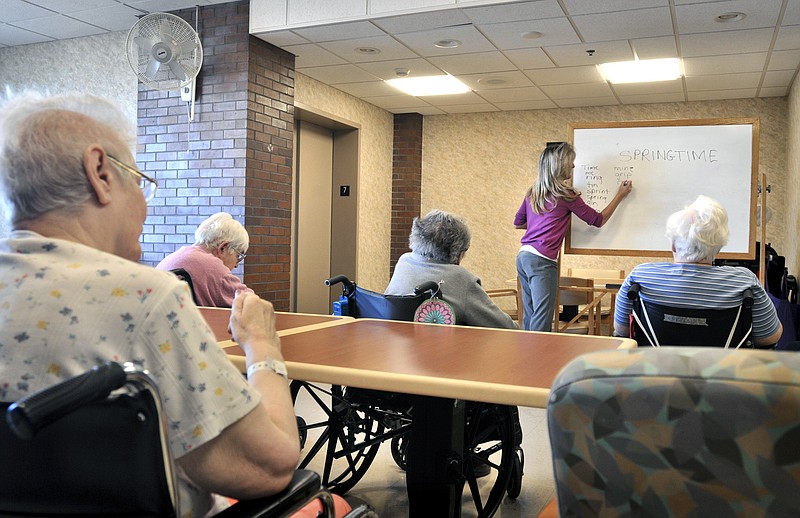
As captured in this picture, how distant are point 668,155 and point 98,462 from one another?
145 inches

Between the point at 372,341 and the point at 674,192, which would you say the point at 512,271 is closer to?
the point at 674,192

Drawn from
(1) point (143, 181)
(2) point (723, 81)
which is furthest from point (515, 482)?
(2) point (723, 81)

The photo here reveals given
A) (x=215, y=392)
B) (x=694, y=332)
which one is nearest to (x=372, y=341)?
(x=215, y=392)

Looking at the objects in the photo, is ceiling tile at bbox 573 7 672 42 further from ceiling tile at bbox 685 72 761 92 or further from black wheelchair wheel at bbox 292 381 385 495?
black wheelchair wheel at bbox 292 381 385 495

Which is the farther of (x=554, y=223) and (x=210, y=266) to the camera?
(x=554, y=223)

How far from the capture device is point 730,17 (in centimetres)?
508

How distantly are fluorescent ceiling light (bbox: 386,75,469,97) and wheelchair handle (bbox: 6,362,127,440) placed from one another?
21.9 feet

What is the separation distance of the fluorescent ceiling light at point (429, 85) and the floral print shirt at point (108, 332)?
647cm

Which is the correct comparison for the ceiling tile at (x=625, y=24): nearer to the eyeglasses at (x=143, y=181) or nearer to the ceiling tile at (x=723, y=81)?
the ceiling tile at (x=723, y=81)

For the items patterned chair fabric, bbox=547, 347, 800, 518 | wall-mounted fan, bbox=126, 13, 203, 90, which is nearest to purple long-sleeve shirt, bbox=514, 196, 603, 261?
wall-mounted fan, bbox=126, 13, 203, 90

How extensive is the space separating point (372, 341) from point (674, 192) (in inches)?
105

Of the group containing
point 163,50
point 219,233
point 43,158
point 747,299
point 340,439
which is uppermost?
point 163,50

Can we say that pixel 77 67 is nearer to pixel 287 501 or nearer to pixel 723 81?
pixel 723 81

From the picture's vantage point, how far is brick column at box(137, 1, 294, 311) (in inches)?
222
